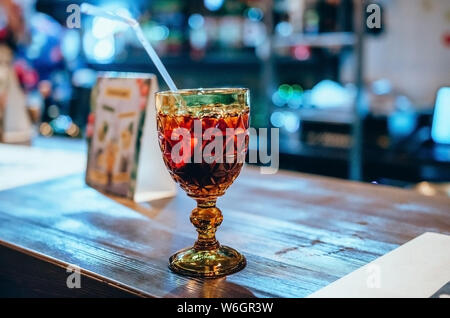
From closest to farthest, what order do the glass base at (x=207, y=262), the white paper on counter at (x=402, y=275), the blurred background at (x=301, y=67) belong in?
1. the white paper on counter at (x=402, y=275)
2. the glass base at (x=207, y=262)
3. the blurred background at (x=301, y=67)

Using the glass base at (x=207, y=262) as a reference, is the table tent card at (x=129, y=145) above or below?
above

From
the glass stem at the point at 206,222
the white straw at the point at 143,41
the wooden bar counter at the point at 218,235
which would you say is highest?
the white straw at the point at 143,41

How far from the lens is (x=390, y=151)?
3473 millimetres

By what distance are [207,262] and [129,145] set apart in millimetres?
564

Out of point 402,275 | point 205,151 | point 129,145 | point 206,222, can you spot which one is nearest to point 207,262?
point 206,222

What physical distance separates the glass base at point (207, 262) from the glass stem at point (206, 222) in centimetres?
1

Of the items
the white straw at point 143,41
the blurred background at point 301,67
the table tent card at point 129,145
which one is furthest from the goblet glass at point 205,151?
the blurred background at point 301,67

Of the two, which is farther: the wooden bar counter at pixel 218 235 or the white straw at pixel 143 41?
the white straw at pixel 143 41

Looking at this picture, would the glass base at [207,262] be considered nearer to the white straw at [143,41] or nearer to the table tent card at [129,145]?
the white straw at [143,41]

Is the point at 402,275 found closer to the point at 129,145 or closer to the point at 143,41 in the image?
the point at 143,41

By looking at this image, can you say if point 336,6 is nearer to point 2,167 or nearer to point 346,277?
point 2,167

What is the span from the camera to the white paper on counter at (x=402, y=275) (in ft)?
2.38

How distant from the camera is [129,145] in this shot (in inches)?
53.0

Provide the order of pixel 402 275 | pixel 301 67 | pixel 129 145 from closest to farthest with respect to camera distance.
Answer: pixel 402 275, pixel 129 145, pixel 301 67
